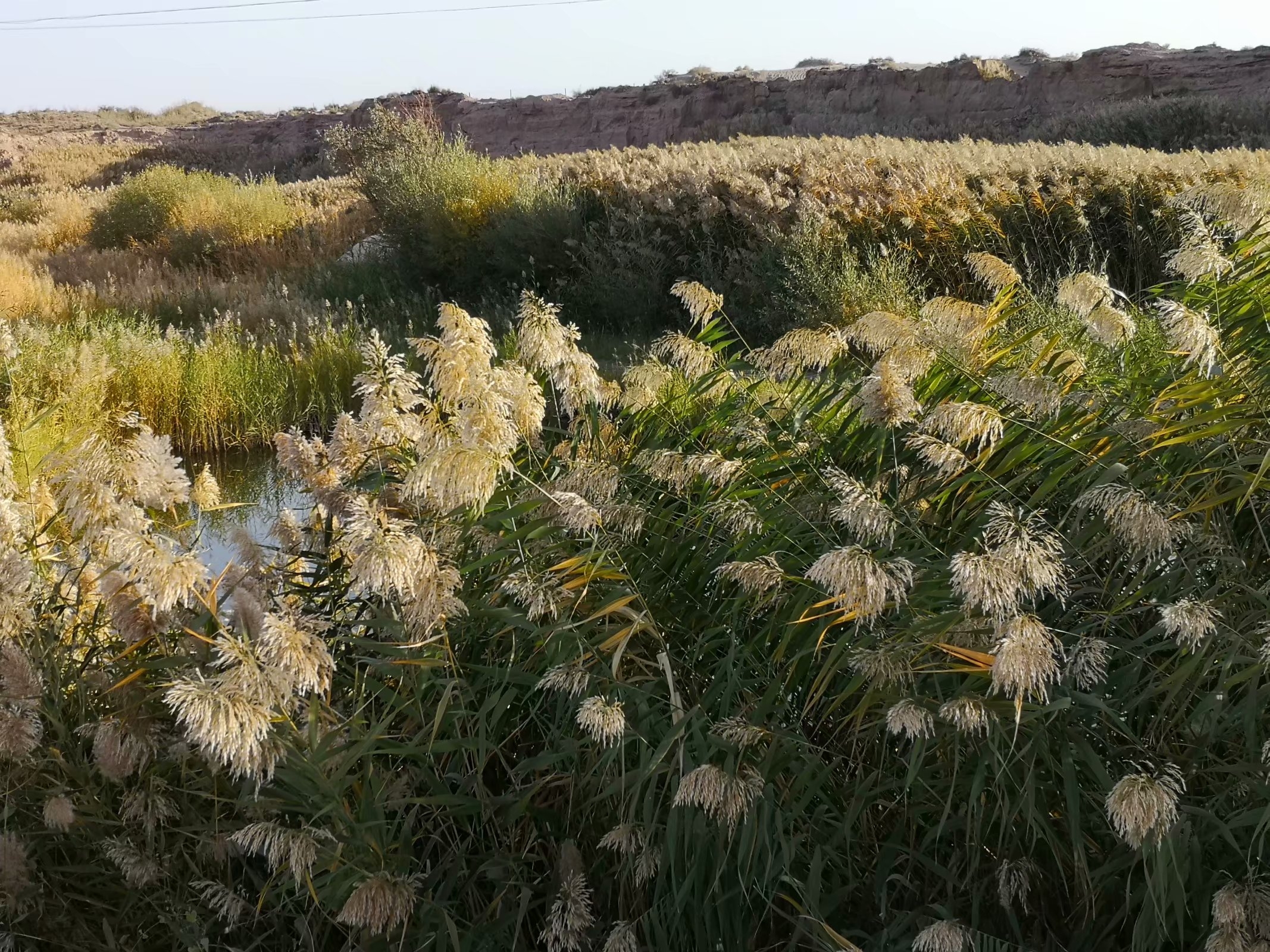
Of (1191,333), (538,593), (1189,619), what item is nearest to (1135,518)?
(1189,619)

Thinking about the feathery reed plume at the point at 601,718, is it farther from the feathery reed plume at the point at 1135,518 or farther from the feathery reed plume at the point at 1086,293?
the feathery reed plume at the point at 1086,293

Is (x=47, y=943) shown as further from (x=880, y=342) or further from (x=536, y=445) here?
(x=880, y=342)

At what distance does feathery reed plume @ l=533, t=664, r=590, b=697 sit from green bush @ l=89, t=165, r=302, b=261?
16199mm

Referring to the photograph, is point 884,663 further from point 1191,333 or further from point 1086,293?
point 1086,293

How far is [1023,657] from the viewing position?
1.81m

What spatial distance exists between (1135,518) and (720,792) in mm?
925

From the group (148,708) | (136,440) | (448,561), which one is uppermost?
(136,440)

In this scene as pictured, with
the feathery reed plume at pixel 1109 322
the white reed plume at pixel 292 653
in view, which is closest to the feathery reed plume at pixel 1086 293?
the feathery reed plume at pixel 1109 322

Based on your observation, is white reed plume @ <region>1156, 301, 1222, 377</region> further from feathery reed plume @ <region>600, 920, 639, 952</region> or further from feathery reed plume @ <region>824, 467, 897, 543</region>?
feathery reed plume @ <region>600, 920, 639, 952</region>

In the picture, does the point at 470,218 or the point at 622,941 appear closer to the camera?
the point at 622,941

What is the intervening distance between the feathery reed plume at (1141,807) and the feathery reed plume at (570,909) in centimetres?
98

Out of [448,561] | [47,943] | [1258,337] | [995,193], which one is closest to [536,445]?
[448,561]

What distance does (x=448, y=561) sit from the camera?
8.41 ft

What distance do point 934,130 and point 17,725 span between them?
3336 centimetres
